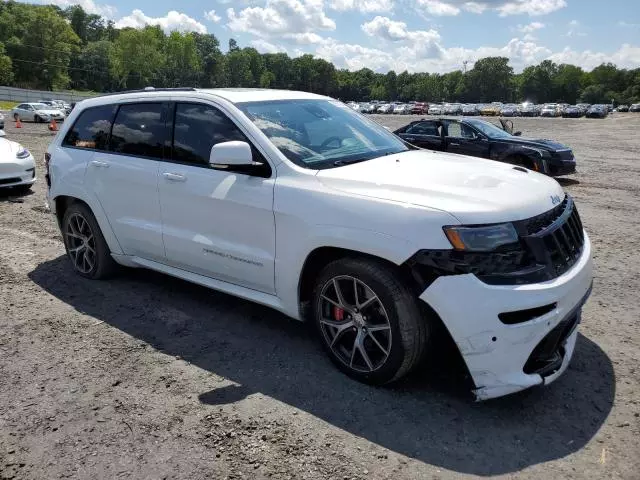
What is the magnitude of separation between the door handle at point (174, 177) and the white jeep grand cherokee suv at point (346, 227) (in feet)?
0.06

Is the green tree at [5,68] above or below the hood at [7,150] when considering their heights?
above

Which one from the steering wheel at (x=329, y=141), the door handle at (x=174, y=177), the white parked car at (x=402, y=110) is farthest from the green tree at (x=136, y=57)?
the steering wheel at (x=329, y=141)

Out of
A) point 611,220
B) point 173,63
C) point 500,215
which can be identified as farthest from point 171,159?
point 173,63

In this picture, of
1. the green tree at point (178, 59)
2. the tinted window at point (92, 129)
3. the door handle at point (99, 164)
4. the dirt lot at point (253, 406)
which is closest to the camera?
the dirt lot at point (253, 406)

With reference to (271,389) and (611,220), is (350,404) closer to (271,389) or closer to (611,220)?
(271,389)

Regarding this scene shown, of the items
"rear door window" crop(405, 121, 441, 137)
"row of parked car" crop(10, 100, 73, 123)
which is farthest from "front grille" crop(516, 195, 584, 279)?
"row of parked car" crop(10, 100, 73, 123)

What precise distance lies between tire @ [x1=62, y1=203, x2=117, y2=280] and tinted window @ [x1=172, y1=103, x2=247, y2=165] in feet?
4.72

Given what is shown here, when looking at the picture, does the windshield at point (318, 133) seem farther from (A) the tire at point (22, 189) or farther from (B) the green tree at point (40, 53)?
(B) the green tree at point (40, 53)

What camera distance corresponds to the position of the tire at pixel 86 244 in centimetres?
516

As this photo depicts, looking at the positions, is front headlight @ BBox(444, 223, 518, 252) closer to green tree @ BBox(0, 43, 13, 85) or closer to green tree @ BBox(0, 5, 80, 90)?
green tree @ BBox(0, 43, 13, 85)

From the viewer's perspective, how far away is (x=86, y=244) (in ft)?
17.3

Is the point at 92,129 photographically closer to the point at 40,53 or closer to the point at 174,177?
the point at 174,177

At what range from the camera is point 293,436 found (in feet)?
9.62

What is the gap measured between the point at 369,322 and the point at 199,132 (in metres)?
2.07
